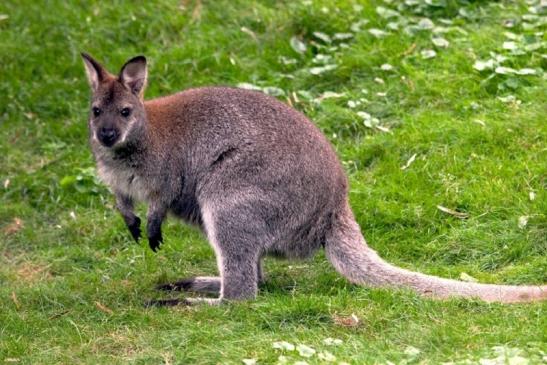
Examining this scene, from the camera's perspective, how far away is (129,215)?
286 inches

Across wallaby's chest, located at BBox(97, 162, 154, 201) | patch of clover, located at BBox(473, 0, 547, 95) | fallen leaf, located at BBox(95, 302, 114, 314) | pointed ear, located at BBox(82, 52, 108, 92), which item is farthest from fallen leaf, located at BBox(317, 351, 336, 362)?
patch of clover, located at BBox(473, 0, 547, 95)

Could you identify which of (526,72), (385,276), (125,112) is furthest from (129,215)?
(526,72)

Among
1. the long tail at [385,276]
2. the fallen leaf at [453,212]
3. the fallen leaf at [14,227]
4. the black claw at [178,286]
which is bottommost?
the fallen leaf at [14,227]

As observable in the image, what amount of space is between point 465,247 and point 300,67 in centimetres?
313

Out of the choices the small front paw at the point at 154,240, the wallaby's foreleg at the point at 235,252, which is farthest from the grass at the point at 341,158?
the small front paw at the point at 154,240

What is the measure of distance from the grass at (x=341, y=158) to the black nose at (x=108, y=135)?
3.28 ft

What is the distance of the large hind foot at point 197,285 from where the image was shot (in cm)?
724

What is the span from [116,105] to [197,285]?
129 centimetres

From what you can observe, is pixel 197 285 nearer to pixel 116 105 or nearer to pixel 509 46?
pixel 116 105

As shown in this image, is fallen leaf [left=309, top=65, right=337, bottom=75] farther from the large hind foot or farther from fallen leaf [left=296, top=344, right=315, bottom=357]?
fallen leaf [left=296, top=344, right=315, bottom=357]

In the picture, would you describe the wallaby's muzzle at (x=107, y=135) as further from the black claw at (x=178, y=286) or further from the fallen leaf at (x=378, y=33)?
the fallen leaf at (x=378, y=33)

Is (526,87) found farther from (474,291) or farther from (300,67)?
(474,291)

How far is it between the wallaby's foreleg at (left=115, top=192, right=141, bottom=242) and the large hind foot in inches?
15.0

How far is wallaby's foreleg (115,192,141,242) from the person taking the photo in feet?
23.8
